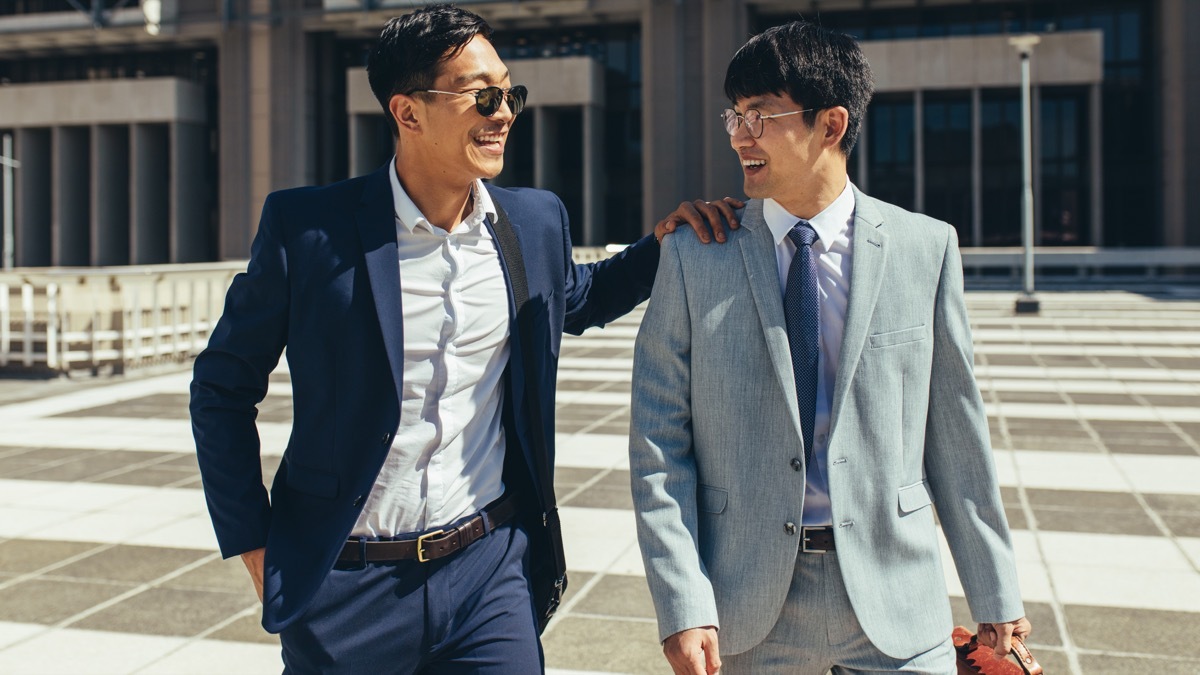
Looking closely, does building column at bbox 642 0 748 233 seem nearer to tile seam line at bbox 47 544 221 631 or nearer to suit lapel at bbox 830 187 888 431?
tile seam line at bbox 47 544 221 631

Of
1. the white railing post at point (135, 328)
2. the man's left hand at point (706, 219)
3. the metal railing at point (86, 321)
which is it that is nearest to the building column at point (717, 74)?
the metal railing at point (86, 321)

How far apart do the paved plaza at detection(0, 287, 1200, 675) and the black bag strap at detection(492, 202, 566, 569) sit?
6.10 feet

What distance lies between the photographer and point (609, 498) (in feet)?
23.7

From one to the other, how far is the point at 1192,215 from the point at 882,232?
122 feet

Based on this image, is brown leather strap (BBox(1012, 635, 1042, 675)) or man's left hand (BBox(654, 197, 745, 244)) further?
man's left hand (BBox(654, 197, 745, 244))

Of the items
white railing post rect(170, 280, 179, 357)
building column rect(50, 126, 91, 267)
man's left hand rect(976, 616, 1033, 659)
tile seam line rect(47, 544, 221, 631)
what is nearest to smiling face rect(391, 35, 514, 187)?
man's left hand rect(976, 616, 1033, 659)

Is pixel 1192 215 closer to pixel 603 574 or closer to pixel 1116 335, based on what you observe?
pixel 1116 335

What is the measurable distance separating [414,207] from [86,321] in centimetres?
1333

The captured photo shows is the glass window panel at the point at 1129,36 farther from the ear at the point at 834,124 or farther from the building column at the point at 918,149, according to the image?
the ear at the point at 834,124

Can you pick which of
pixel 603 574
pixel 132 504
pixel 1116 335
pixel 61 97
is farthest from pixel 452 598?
pixel 61 97

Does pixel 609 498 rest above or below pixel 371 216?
below

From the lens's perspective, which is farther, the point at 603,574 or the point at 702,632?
the point at 603,574

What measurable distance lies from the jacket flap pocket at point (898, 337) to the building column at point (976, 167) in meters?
35.8

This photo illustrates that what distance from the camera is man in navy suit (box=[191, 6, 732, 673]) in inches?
93.6
